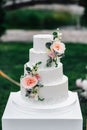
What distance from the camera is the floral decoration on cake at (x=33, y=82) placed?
144 inches

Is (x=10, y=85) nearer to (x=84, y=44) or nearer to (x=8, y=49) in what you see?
(x=8, y=49)

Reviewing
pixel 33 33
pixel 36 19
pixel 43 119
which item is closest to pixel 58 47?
pixel 43 119

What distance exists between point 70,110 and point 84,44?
5.93 meters

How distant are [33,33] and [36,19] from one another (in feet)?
10.1

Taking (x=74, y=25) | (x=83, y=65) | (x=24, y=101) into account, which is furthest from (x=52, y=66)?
(x=74, y=25)

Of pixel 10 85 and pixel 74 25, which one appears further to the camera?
pixel 74 25

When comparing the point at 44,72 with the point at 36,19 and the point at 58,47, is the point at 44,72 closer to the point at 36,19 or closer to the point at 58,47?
the point at 58,47

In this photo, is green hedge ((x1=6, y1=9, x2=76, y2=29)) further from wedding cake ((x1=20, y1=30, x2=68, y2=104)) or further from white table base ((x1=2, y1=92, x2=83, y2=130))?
white table base ((x1=2, y1=92, x2=83, y2=130))

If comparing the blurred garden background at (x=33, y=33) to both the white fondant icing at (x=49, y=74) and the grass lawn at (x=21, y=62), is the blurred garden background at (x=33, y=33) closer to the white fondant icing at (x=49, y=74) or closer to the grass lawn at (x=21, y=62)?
the grass lawn at (x=21, y=62)

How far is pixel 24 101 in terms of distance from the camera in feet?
12.6

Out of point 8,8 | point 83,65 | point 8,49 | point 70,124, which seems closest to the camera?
point 70,124

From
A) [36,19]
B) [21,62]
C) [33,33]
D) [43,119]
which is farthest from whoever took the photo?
[36,19]

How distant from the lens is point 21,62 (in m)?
8.16

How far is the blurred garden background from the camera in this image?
706cm
